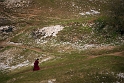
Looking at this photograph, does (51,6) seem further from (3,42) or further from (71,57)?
(71,57)

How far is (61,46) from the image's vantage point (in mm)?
50062

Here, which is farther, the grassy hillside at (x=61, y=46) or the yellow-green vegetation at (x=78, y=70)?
the grassy hillside at (x=61, y=46)

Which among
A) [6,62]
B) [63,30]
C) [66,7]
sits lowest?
[6,62]

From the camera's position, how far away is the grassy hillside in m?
38.4

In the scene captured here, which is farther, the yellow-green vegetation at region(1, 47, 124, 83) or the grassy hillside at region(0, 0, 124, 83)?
the grassy hillside at region(0, 0, 124, 83)

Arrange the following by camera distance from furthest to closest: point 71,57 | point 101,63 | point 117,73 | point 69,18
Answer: point 69,18 → point 71,57 → point 101,63 → point 117,73

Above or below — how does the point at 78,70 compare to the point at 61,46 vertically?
below

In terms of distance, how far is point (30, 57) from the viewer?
157 ft

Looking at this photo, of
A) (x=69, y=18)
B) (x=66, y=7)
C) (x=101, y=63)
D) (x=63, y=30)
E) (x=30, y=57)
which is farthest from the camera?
(x=66, y=7)

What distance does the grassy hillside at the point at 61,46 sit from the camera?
38406 mm

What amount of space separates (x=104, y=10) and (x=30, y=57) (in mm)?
30153

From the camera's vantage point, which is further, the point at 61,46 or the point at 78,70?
the point at 61,46

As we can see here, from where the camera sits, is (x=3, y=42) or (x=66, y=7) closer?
(x=3, y=42)

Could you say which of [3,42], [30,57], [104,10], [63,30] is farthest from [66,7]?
[30,57]
